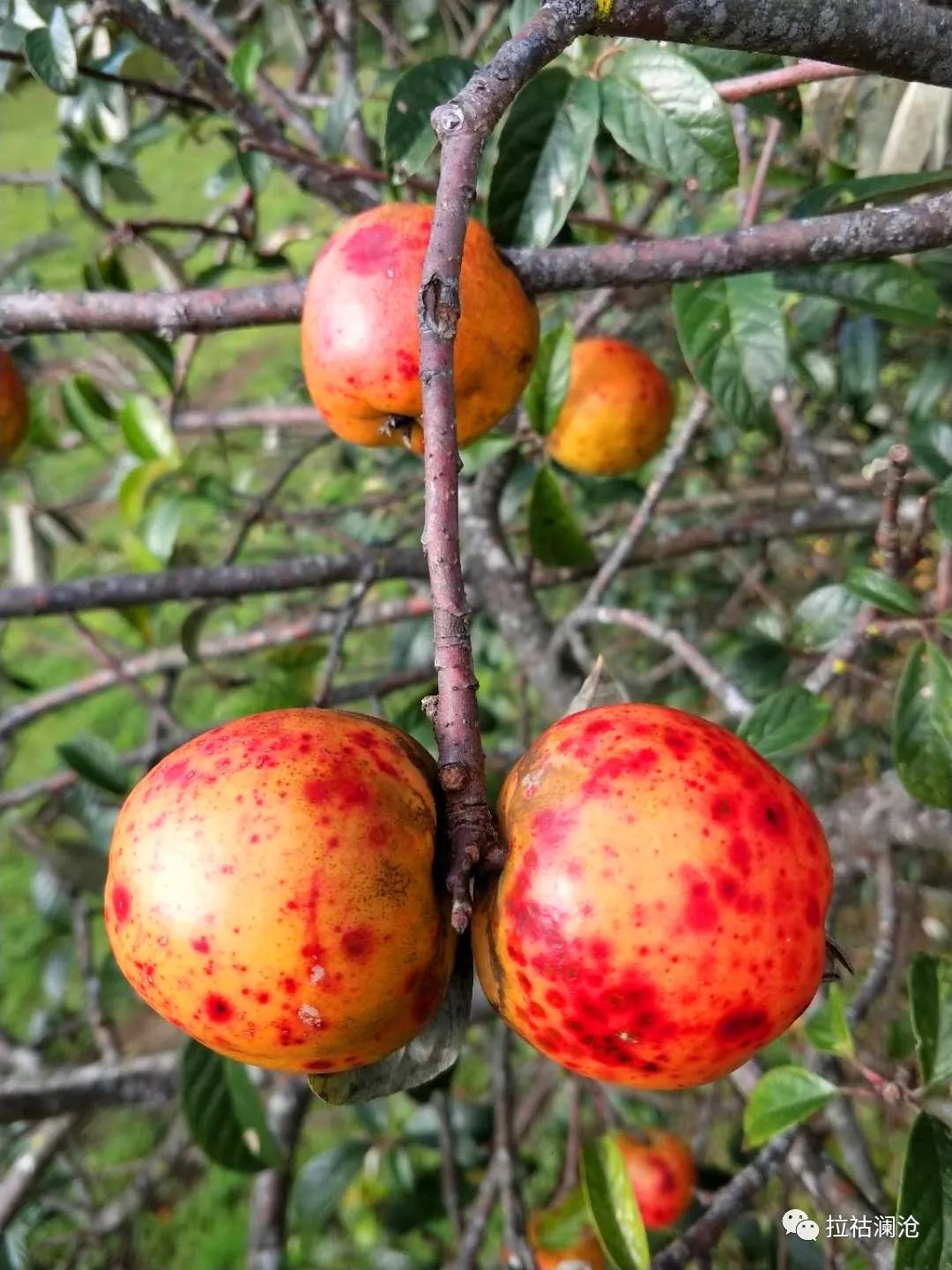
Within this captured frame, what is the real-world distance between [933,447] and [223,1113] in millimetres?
1271

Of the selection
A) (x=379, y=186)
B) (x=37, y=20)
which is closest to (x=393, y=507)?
(x=379, y=186)

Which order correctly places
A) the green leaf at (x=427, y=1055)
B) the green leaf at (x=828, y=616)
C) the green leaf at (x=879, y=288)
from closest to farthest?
1. the green leaf at (x=427, y=1055)
2. the green leaf at (x=879, y=288)
3. the green leaf at (x=828, y=616)

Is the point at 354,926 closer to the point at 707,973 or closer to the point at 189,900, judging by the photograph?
the point at 189,900

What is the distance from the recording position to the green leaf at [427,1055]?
68 centimetres

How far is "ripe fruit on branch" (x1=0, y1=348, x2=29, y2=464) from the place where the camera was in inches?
65.1

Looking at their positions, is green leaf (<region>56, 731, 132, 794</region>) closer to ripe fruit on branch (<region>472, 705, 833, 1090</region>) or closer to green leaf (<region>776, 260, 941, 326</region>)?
ripe fruit on branch (<region>472, 705, 833, 1090</region>)

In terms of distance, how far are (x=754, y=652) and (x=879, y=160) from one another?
2.47ft

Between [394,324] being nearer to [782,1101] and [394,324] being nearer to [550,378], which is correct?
[550,378]

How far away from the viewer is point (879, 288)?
3.51 feet

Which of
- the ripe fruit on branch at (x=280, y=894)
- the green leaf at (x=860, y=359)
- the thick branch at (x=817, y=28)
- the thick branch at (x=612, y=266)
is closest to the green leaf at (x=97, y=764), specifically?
the thick branch at (x=612, y=266)

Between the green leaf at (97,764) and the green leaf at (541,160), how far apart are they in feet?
2.87

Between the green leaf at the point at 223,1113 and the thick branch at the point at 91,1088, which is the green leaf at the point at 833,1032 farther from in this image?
the thick branch at the point at 91,1088

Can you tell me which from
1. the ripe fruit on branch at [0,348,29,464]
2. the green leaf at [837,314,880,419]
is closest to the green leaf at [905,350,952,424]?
the green leaf at [837,314,880,419]

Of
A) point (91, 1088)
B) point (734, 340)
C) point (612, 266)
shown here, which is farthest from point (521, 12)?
point (91, 1088)
